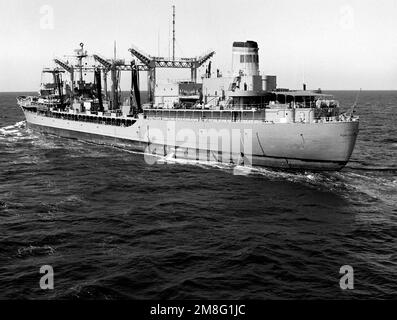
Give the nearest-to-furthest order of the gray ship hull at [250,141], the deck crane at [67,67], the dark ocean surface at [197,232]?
1. the dark ocean surface at [197,232]
2. the gray ship hull at [250,141]
3. the deck crane at [67,67]

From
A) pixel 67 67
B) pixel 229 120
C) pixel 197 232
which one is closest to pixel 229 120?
pixel 229 120

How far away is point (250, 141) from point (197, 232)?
Result: 62.5 feet

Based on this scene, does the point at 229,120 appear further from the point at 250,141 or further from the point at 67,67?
the point at 67,67

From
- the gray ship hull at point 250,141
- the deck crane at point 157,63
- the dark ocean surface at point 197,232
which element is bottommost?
the dark ocean surface at point 197,232

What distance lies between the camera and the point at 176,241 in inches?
940

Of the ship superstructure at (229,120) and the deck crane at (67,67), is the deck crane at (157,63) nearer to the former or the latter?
the ship superstructure at (229,120)

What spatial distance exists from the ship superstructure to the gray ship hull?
90mm

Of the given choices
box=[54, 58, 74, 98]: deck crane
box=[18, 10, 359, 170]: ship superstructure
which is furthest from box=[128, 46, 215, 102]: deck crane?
box=[54, 58, 74, 98]: deck crane

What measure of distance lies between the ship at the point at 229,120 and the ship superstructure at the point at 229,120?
3.8 inches

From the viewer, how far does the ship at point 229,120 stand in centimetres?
3878

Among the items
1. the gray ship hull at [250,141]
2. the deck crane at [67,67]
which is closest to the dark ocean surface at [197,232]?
the gray ship hull at [250,141]

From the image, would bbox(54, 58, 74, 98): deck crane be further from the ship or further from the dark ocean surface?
the dark ocean surface

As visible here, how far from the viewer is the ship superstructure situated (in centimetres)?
3875

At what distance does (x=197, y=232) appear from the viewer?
83.3 feet
